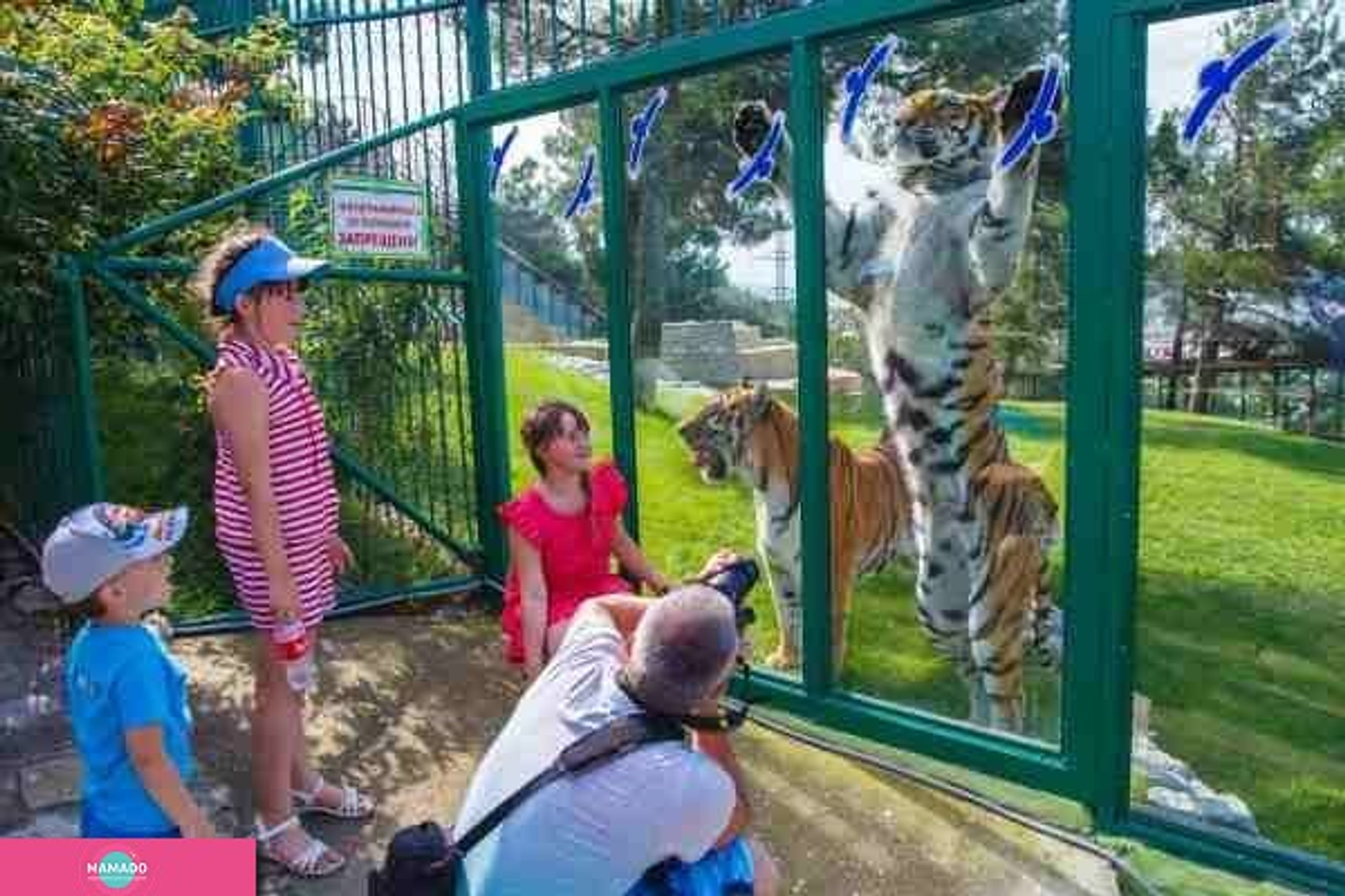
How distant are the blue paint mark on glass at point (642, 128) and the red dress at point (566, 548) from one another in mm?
1273

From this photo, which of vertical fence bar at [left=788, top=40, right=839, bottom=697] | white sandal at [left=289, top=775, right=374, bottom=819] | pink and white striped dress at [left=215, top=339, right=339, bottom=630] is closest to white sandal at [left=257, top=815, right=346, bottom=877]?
white sandal at [left=289, top=775, right=374, bottom=819]

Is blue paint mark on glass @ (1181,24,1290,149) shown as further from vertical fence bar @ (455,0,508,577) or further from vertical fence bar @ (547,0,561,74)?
vertical fence bar @ (455,0,508,577)

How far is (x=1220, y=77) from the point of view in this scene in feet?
8.86

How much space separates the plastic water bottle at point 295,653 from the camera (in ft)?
9.01

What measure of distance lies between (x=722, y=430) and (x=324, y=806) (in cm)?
180

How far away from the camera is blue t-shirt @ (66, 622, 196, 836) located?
2.13m

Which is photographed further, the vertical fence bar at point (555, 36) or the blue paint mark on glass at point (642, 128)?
the vertical fence bar at point (555, 36)

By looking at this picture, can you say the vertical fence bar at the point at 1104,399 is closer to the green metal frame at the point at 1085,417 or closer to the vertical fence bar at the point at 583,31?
the green metal frame at the point at 1085,417

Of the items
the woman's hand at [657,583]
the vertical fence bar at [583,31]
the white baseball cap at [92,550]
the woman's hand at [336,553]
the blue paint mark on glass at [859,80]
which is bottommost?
the woman's hand at [657,583]

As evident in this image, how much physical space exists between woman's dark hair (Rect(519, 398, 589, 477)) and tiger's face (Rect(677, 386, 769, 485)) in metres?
0.78

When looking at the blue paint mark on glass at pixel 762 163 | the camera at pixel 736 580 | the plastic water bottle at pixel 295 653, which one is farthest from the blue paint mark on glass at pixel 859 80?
the plastic water bottle at pixel 295 653

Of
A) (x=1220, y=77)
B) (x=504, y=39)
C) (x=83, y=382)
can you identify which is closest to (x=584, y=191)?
(x=504, y=39)

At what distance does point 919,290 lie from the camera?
3463 millimetres

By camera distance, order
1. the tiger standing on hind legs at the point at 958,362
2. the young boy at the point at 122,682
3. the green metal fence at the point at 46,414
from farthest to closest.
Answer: the green metal fence at the point at 46,414, the tiger standing on hind legs at the point at 958,362, the young boy at the point at 122,682
